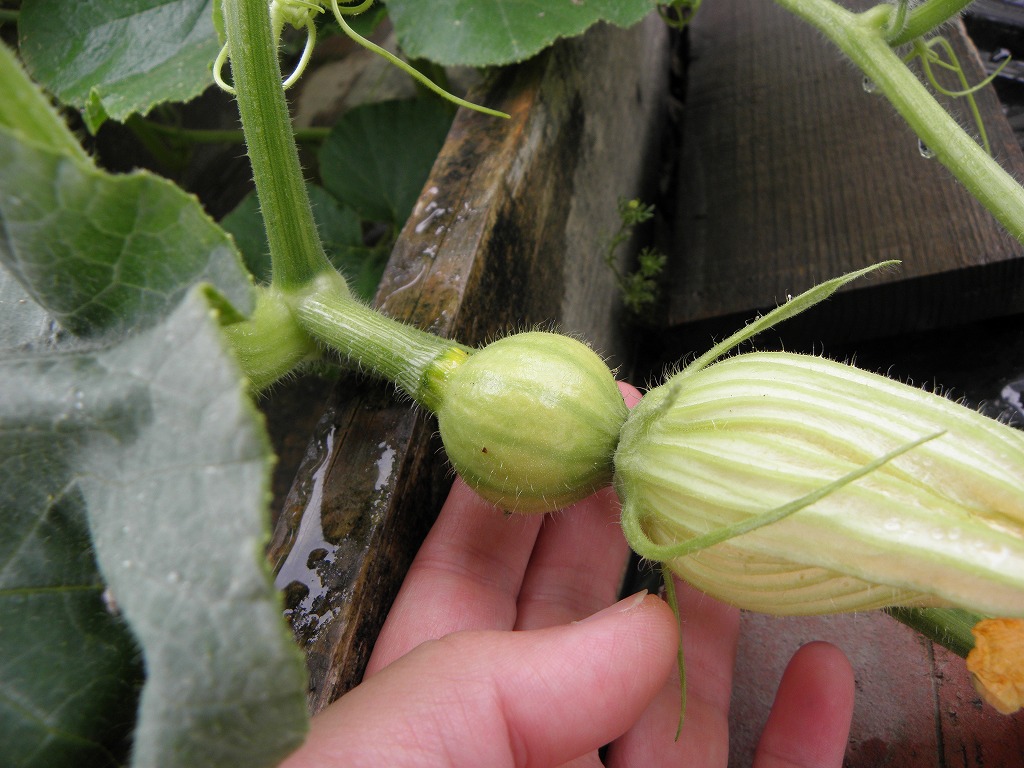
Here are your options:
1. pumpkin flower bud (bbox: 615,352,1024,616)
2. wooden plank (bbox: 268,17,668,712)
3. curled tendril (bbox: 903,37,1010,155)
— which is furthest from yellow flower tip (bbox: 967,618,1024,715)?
curled tendril (bbox: 903,37,1010,155)

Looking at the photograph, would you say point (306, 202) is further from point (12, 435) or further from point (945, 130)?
point (945, 130)

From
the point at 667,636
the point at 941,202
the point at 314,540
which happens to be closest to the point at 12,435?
the point at 314,540

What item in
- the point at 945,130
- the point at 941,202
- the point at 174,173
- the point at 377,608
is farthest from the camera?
the point at 174,173

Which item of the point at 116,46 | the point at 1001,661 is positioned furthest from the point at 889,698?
the point at 116,46

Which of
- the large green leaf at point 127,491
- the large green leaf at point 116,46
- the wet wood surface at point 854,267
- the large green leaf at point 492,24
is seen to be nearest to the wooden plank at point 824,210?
the wet wood surface at point 854,267

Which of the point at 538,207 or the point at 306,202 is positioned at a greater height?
the point at 306,202

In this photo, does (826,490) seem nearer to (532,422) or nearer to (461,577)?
(532,422)

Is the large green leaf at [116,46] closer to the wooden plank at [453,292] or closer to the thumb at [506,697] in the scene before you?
the wooden plank at [453,292]
